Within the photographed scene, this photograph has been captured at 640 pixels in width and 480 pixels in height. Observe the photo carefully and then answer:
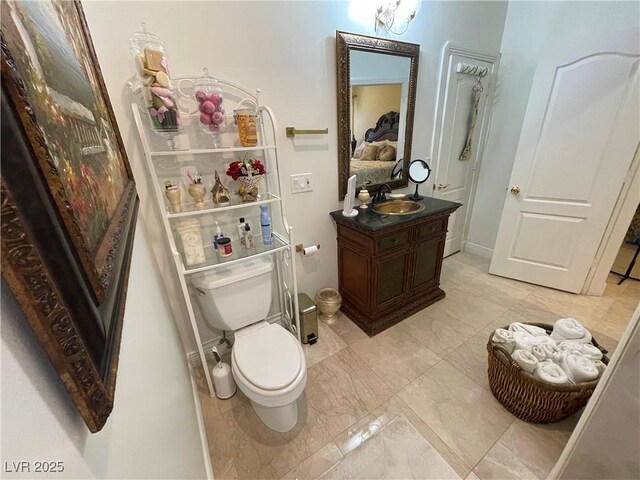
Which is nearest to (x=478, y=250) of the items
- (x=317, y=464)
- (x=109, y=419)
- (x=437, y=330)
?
(x=437, y=330)

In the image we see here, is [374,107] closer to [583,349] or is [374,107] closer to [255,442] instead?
[583,349]

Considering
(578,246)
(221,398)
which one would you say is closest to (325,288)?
(221,398)

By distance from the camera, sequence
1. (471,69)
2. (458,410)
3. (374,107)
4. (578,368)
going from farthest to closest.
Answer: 1. (471,69)
2. (374,107)
3. (458,410)
4. (578,368)

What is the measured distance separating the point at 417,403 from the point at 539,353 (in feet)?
2.19

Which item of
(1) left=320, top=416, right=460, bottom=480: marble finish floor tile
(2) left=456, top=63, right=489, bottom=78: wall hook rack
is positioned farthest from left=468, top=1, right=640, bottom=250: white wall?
(1) left=320, top=416, right=460, bottom=480: marble finish floor tile

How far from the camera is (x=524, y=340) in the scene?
1346 millimetres

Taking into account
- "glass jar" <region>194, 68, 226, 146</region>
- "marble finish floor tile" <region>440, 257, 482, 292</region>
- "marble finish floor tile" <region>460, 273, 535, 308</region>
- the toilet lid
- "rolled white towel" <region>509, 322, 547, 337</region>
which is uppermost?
"glass jar" <region>194, 68, 226, 146</region>

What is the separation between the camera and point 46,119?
0.35 metres

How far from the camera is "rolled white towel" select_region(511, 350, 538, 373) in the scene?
123 centimetres

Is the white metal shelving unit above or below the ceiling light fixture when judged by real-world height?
below

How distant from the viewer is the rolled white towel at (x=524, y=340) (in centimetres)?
131

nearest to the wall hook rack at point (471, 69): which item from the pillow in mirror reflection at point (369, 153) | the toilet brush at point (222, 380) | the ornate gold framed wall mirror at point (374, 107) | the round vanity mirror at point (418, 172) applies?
the ornate gold framed wall mirror at point (374, 107)

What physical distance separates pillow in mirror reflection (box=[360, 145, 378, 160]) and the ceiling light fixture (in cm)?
73

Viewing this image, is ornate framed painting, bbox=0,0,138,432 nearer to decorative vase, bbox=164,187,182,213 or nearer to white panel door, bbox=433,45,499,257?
decorative vase, bbox=164,187,182,213
